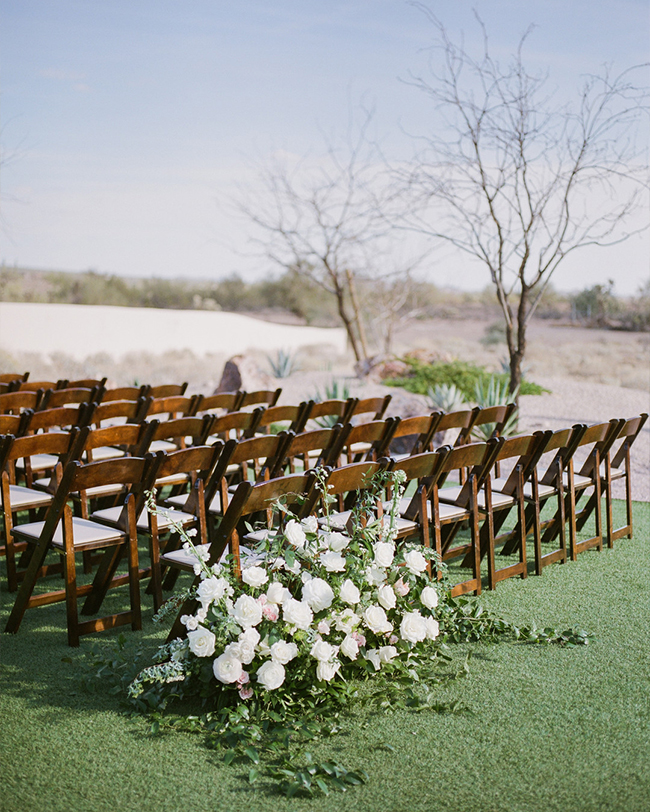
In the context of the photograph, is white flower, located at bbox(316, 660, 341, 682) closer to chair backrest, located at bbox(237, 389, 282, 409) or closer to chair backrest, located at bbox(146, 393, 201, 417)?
chair backrest, located at bbox(146, 393, 201, 417)

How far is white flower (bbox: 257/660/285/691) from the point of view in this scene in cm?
254

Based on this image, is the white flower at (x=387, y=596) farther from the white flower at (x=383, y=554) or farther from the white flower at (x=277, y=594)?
the white flower at (x=277, y=594)

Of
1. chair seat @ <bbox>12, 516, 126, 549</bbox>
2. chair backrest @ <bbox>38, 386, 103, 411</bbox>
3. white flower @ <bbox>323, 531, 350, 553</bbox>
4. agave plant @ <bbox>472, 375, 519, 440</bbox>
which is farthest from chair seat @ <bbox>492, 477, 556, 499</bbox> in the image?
agave plant @ <bbox>472, 375, 519, 440</bbox>

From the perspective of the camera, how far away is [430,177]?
9.55 m

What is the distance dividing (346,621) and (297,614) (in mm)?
231

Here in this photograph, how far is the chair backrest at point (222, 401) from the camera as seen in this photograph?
563cm

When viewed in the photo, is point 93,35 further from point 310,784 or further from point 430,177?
point 310,784

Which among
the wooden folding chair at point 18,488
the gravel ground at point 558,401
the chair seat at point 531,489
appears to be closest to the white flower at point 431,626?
the chair seat at point 531,489

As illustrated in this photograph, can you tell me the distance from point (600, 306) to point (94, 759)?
18858 millimetres

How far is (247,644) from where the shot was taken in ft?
8.45

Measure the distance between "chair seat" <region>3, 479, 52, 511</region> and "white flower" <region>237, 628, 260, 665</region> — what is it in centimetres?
171

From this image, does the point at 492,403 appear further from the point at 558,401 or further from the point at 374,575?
the point at 374,575

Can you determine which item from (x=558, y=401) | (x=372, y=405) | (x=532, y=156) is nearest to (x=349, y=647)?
(x=372, y=405)

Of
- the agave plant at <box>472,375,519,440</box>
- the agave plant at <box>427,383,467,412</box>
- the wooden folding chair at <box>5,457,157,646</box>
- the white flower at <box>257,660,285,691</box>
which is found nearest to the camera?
the white flower at <box>257,660,285,691</box>
